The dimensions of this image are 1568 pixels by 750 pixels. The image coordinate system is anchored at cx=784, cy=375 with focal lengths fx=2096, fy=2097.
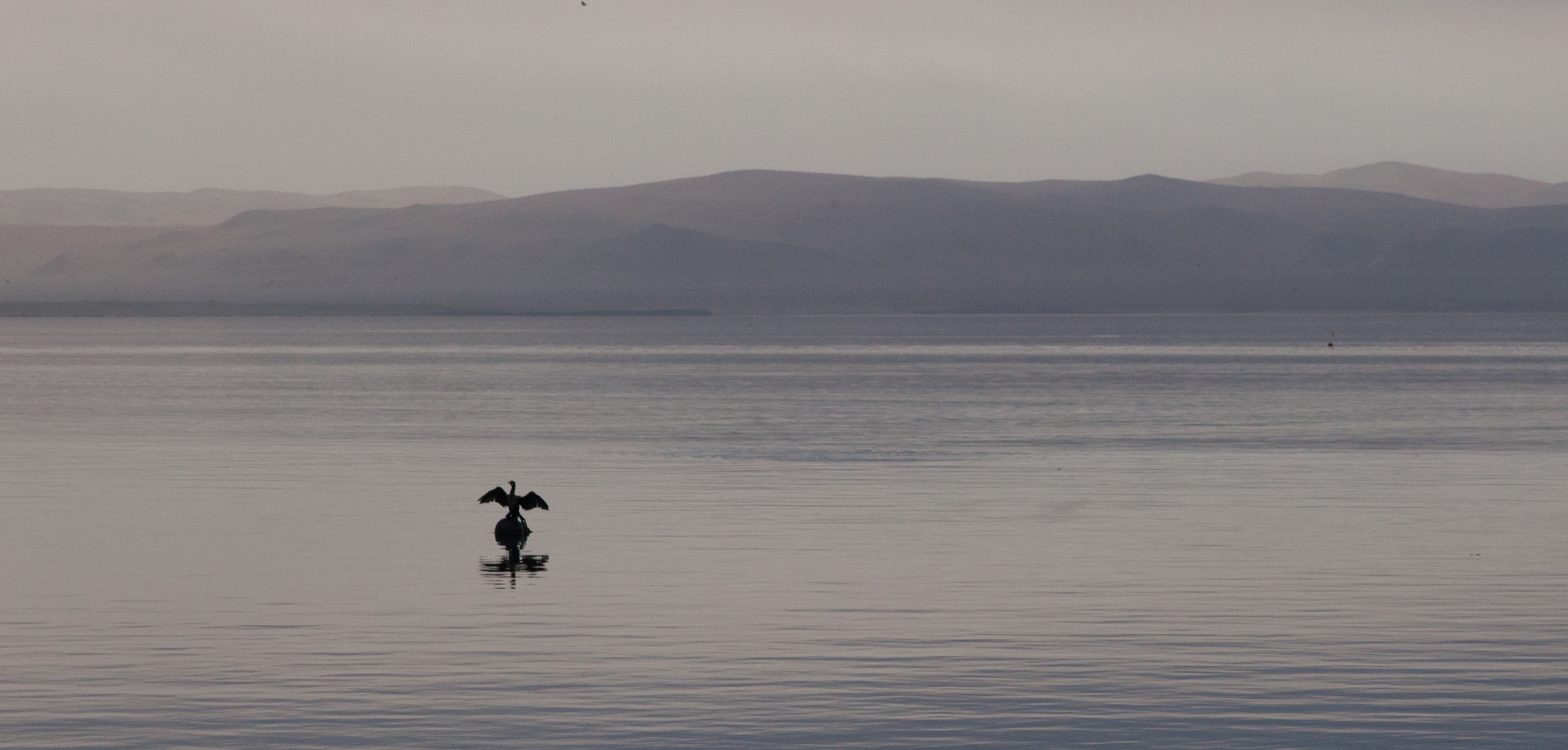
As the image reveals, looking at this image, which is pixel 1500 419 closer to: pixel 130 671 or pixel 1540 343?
pixel 130 671

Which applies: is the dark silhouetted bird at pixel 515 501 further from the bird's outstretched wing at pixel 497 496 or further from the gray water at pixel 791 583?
the gray water at pixel 791 583

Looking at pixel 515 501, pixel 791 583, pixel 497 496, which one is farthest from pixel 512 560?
pixel 791 583

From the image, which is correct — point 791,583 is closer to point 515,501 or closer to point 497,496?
point 515,501

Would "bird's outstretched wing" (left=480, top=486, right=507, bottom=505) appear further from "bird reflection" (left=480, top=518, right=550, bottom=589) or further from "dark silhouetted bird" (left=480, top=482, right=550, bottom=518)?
"bird reflection" (left=480, top=518, right=550, bottom=589)

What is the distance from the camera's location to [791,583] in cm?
2453

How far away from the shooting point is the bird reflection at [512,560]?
1015 inches

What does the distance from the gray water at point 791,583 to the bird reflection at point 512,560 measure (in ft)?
0.52

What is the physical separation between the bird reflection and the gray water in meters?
0.16

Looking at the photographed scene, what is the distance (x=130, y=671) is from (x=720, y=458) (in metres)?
26.5

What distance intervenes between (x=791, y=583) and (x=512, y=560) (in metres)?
4.56

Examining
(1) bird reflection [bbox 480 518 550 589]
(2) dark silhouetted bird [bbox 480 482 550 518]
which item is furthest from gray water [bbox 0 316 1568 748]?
(2) dark silhouetted bird [bbox 480 482 550 518]

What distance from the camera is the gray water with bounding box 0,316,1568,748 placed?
55.6 feet

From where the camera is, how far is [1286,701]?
56.9ft

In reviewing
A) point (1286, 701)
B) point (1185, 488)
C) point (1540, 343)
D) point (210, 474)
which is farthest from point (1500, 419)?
point (1540, 343)
